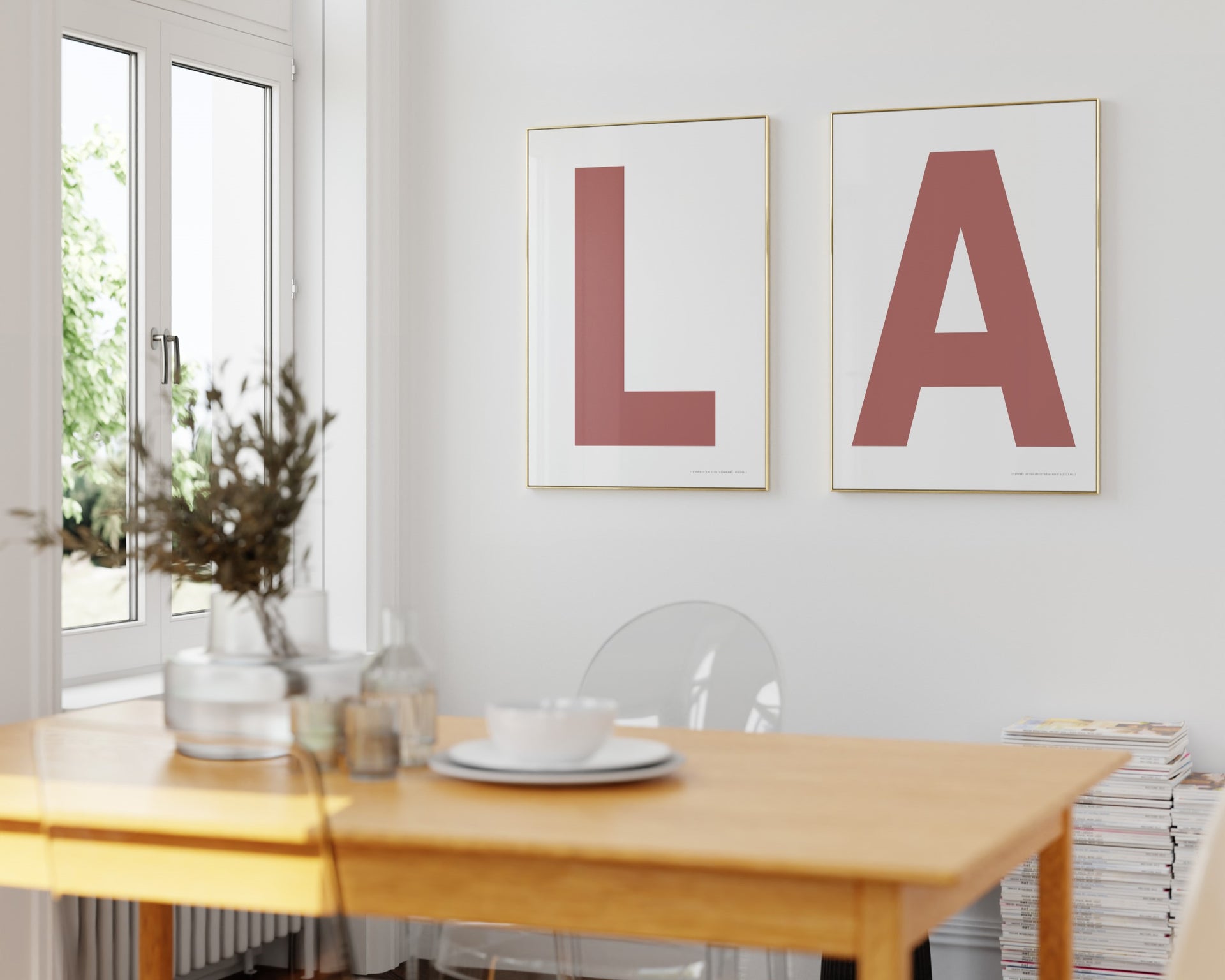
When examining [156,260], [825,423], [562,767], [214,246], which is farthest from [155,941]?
[825,423]

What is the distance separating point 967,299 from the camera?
3.05 m

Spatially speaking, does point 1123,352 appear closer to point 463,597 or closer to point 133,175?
point 463,597

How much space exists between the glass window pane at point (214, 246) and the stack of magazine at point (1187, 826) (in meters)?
2.06

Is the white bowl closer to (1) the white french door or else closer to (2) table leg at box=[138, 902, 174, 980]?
(2) table leg at box=[138, 902, 174, 980]

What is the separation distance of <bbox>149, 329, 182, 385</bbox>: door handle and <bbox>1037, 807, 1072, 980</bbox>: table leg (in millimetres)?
2035

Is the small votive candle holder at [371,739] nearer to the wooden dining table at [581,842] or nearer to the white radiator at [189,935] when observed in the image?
the wooden dining table at [581,842]

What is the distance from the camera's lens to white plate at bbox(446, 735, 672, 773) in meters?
1.73

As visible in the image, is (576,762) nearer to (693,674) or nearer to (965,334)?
(693,674)

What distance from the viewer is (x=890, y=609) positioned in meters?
3.12

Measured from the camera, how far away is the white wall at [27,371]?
7.71ft

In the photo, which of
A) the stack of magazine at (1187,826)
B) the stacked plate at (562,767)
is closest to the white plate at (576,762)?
the stacked plate at (562,767)

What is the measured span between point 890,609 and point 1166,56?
1.29 meters

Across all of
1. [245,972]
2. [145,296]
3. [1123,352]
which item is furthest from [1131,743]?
[145,296]

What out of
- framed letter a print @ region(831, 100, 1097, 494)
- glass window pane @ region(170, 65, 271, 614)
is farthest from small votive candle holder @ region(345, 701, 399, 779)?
framed letter a print @ region(831, 100, 1097, 494)
